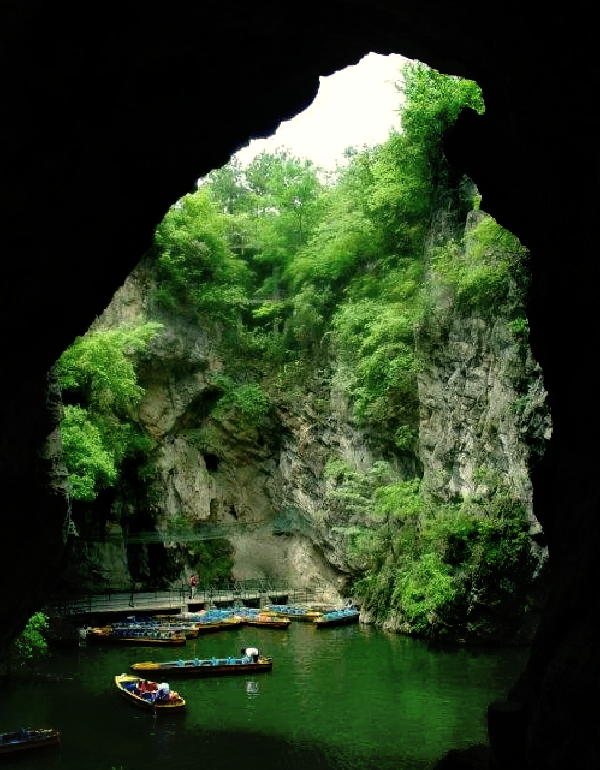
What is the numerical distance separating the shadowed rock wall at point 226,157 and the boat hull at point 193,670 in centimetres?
915

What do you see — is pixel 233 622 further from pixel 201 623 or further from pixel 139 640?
pixel 139 640

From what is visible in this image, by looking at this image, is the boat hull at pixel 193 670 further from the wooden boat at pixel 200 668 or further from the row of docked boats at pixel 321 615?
the row of docked boats at pixel 321 615

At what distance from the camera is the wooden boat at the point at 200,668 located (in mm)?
20125

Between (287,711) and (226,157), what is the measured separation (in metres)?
12.0

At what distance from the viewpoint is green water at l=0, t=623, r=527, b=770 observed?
14.0 meters

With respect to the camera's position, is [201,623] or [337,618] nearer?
[201,623]

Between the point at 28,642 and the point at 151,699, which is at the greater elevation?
the point at 28,642

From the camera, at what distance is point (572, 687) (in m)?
6.22

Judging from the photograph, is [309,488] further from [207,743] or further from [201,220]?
[207,743]

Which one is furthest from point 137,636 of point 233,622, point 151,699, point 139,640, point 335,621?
point 151,699

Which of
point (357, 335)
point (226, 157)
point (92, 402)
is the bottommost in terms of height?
point (92, 402)

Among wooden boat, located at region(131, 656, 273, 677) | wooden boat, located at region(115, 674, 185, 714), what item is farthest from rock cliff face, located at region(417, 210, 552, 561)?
wooden boat, located at region(115, 674, 185, 714)

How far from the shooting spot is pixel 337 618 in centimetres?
2803

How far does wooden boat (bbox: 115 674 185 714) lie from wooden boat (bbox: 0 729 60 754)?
105 inches
